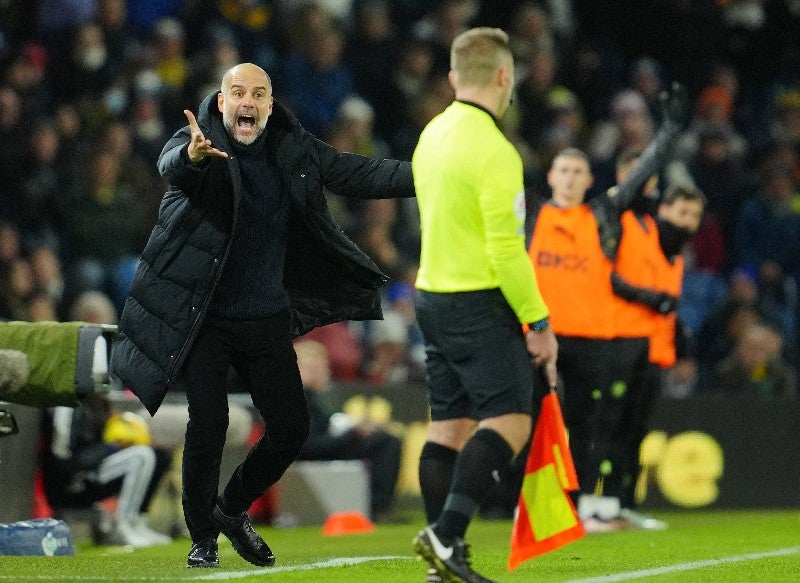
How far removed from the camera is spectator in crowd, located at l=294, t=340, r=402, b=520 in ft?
40.9

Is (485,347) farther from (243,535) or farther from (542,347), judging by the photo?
(243,535)

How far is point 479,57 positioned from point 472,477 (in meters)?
1.54

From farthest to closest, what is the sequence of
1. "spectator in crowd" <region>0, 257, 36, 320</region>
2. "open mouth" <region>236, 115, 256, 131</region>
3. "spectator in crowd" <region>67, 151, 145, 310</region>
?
1. "spectator in crowd" <region>67, 151, 145, 310</region>
2. "spectator in crowd" <region>0, 257, 36, 320</region>
3. "open mouth" <region>236, 115, 256, 131</region>

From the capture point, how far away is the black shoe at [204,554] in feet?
23.4

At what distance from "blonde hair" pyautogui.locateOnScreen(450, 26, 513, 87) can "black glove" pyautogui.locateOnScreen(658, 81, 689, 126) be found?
4234 millimetres

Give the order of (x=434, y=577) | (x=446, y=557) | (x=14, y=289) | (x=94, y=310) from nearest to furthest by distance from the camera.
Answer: (x=446, y=557)
(x=434, y=577)
(x=94, y=310)
(x=14, y=289)

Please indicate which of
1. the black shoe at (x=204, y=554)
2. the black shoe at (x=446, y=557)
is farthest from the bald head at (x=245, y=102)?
the black shoe at (x=446, y=557)

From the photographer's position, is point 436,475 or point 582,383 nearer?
point 436,475

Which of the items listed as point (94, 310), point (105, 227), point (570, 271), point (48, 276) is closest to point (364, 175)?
point (570, 271)

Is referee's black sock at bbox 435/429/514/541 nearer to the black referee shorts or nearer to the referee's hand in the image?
the black referee shorts

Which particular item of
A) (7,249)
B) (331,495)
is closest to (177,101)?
(7,249)

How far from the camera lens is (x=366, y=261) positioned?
736 centimetres

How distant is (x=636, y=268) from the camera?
430 inches

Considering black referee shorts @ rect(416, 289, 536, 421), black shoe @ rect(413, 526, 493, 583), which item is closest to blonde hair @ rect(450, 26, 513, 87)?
black referee shorts @ rect(416, 289, 536, 421)
